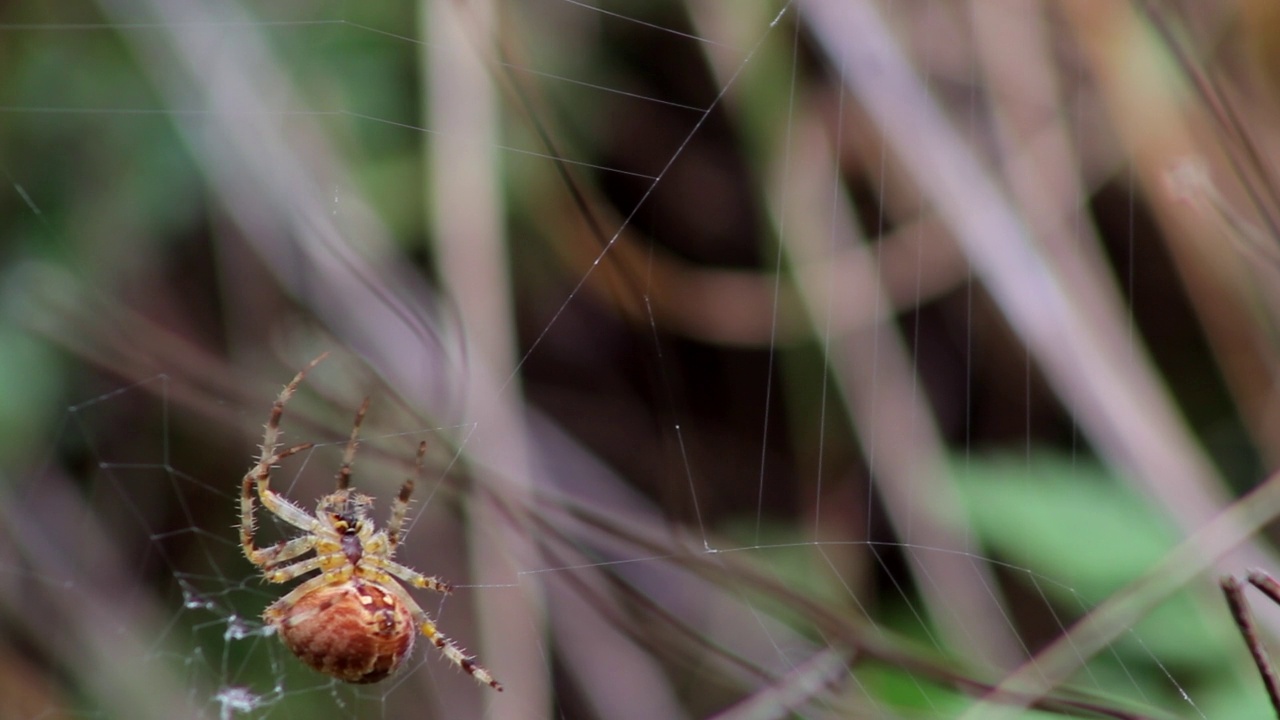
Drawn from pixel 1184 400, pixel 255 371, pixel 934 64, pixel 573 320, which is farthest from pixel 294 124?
pixel 1184 400

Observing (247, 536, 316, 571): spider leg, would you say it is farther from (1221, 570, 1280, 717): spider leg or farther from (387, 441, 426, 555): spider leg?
(1221, 570, 1280, 717): spider leg

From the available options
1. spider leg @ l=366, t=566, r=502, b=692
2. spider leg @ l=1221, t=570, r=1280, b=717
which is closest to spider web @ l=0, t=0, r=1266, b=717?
spider leg @ l=366, t=566, r=502, b=692

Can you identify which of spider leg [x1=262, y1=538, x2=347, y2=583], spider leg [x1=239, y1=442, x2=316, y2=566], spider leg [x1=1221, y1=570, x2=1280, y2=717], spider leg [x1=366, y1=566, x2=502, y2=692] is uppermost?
spider leg [x1=1221, y1=570, x2=1280, y2=717]

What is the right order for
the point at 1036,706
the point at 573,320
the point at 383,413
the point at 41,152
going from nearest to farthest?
the point at 1036,706, the point at 383,413, the point at 41,152, the point at 573,320

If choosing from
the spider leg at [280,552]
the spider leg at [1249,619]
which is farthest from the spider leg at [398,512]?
the spider leg at [1249,619]

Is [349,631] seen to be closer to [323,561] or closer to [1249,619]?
[323,561]

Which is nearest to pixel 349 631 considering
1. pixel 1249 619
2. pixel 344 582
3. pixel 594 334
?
pixel 344 582

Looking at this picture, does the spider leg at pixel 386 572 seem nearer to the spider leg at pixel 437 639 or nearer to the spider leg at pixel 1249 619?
the spider leg at pixel 437 639

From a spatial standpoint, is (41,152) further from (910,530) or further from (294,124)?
(910,530)
